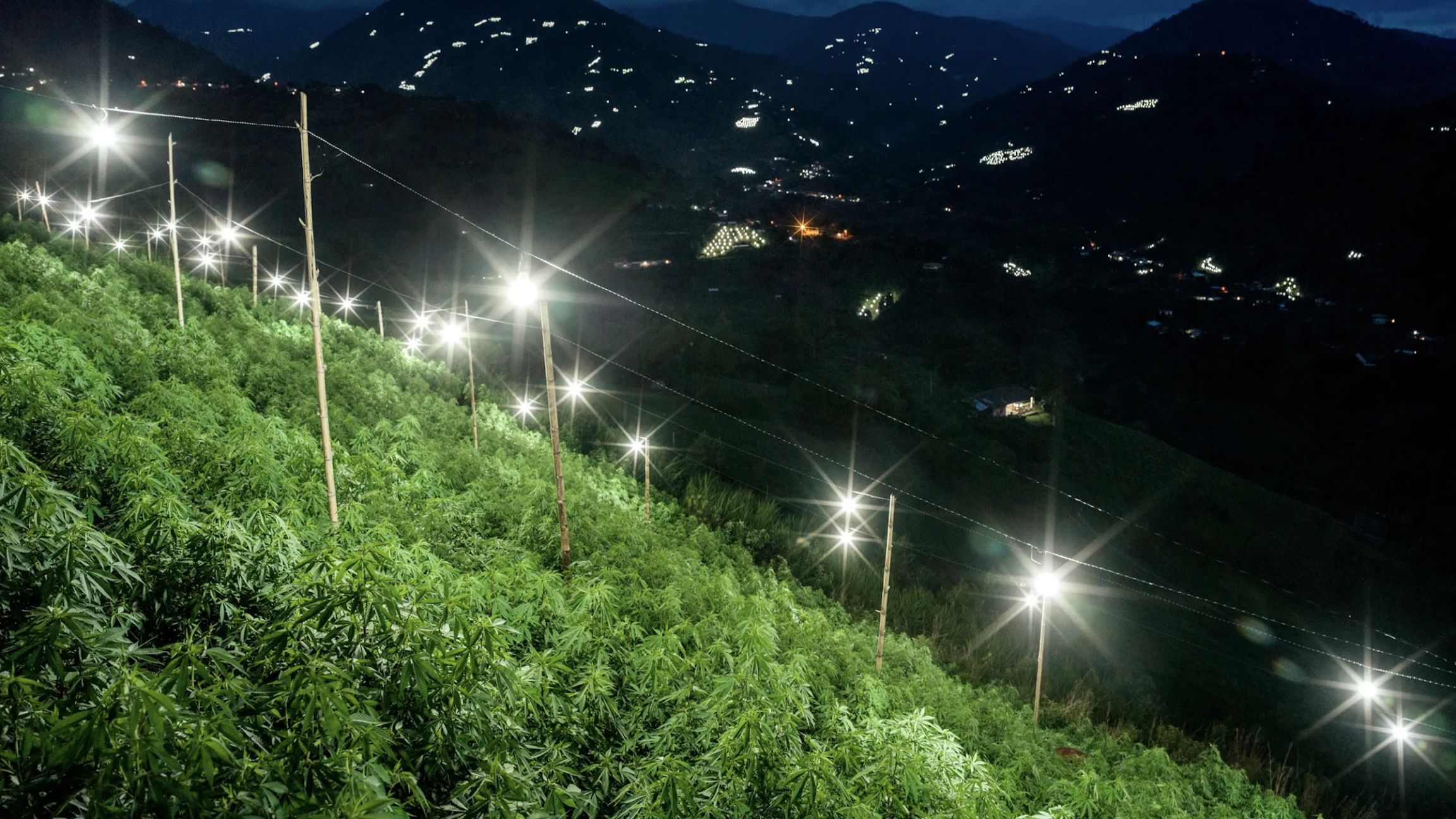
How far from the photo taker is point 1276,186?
152 metres

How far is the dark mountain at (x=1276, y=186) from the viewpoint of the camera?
410 feet

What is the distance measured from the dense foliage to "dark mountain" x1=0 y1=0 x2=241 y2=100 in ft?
513

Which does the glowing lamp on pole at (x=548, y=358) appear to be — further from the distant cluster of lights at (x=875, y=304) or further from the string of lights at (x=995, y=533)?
the distant cluster of lights at (x=875, y=304)

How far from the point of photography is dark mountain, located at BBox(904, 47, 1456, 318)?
124875 mm

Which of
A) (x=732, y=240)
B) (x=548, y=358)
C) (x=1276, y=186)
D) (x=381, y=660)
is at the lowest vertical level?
(x=381, y=660)

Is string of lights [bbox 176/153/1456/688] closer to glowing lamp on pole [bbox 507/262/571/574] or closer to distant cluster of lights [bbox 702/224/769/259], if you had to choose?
glowing lamp on pole [bbox 507/262/571/574]

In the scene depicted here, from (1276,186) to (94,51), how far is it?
250 meters

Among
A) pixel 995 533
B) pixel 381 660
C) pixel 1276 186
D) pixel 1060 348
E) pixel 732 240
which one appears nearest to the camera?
pixel 381 660

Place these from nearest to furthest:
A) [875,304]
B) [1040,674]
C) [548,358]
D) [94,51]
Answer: [548,358] < [1040,674] < [875,304] < [94,51]

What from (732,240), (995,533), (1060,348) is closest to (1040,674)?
(995,533)

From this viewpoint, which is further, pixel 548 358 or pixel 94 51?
pixel 94 51

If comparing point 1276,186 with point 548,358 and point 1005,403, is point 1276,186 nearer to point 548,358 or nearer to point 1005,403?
point 1005,403

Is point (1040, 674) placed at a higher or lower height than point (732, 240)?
lower

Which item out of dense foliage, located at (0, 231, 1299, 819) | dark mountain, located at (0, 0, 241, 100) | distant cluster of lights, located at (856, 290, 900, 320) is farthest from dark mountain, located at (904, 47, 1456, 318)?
dark mountain, located at (0, 0, 241, 100)
